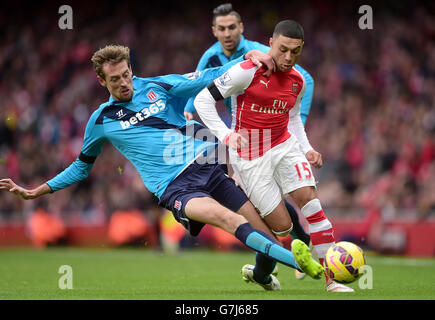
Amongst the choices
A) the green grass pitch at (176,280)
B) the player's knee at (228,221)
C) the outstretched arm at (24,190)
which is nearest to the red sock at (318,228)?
the green grass pitch at (176,280)

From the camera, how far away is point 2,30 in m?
22.3

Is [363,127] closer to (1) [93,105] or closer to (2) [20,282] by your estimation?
(1) [93,105]

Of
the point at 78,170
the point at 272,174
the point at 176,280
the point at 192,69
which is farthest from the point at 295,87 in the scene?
the point at 192,69

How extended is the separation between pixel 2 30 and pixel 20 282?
52.3 feet

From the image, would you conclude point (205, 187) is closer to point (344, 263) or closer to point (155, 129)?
point (155, 129)

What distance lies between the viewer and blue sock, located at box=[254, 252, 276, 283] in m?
6.62

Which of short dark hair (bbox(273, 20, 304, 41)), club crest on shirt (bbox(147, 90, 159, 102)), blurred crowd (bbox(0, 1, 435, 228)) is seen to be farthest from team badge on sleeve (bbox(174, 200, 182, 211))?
blurred crowd (bbox(0, 1, 435, 228))

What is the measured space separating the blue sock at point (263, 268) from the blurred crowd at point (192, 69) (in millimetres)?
6580

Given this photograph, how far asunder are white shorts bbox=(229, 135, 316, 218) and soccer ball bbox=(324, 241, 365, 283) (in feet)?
2.70

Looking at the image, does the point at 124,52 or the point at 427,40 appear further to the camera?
the point at 427,40

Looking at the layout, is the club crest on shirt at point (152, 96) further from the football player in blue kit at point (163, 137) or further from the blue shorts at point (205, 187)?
the blue shorts at point (205, 187)

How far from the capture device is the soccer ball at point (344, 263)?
5.84 meters

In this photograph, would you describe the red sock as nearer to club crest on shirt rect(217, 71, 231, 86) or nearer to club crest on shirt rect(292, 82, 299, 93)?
club crest on shirt rect(292, 82, 299, 93)
